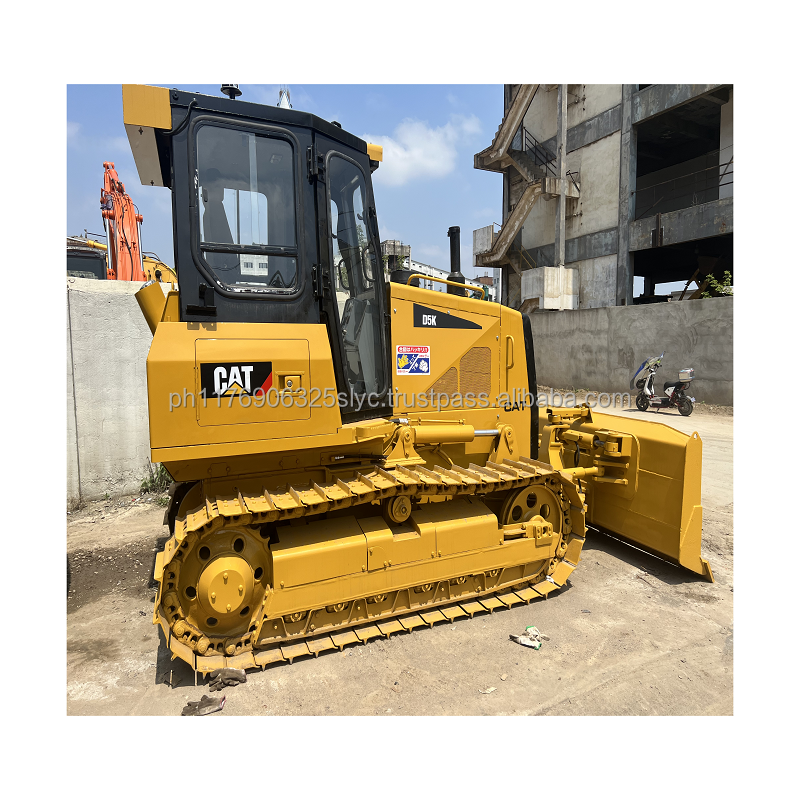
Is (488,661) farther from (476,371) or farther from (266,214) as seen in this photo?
(266,214)

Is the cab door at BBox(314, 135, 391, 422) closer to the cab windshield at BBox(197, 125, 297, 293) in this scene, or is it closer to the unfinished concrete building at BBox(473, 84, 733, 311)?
the cab windshield at BBox(197, 125, 297, 293)

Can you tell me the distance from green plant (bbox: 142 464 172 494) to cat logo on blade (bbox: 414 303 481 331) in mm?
4465

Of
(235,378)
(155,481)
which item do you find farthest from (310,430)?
(155,481)

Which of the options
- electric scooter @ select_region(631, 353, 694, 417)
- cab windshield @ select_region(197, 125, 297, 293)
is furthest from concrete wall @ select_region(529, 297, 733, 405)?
cab windshield @ select_region(197, 125, 297, 293)

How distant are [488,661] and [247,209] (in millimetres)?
3443

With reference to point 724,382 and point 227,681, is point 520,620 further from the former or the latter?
point 724,382

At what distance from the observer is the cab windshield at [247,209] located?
126 inches

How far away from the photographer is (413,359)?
4.31 metres

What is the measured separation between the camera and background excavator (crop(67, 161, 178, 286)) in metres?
11.2

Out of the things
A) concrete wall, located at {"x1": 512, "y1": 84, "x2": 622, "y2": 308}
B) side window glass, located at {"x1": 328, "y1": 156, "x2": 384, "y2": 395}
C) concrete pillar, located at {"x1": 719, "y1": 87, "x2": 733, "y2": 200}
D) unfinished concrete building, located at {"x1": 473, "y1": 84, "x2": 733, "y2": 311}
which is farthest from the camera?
concrete wall, located at {"x1": 512, "y1": 84, "x2": 622, "y2": 308}

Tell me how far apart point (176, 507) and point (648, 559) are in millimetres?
4526

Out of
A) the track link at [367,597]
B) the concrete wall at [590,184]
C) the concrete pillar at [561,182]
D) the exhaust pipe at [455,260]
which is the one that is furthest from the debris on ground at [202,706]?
the concrete pillar at [561,182]

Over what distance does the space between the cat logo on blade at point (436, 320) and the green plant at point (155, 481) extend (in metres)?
4.46

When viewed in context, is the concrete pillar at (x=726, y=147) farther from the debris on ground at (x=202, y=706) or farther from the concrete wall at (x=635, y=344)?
the debris on ground at (x=202, y=706)
